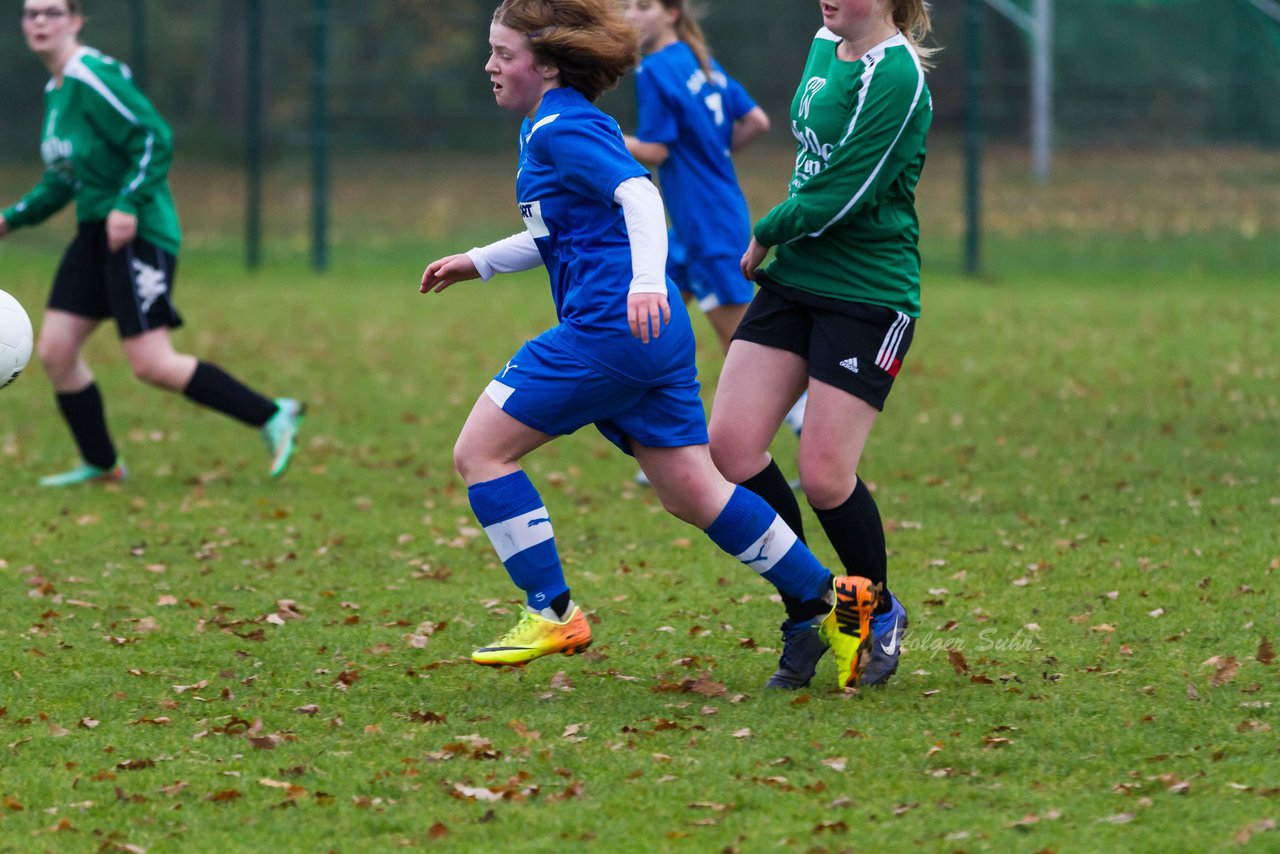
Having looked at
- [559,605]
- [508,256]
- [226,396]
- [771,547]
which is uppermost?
[508,256]

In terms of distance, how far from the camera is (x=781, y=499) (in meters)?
4.84

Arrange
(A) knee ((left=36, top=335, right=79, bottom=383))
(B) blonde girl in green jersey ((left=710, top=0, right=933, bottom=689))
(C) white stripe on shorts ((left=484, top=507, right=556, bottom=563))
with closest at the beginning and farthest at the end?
(B) blonde girl in green jersey ((left=710, top=0, right=933, bottom=689)), (C) white stripe on shorts ((left=484, top=507, right=556, bottom=563)), (A) knee ((left=36, top=335, right=79, bottom=383))

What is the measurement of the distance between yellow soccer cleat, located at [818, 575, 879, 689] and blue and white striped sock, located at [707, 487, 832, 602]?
98mm

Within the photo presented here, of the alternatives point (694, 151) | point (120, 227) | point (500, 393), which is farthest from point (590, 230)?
point (120, 227)

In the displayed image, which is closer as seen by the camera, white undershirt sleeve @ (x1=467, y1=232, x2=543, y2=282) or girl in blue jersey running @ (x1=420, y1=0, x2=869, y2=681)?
girl in blue jersey running @ (x1=420, y1=0, x2=869, y2=681)

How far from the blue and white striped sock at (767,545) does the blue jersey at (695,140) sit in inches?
115

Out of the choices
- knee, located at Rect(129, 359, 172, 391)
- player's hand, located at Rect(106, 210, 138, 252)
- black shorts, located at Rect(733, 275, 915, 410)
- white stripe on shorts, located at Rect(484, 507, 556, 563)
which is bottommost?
knee, located at Rect(129, 359, 172, 391)

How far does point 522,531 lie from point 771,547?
67 cm

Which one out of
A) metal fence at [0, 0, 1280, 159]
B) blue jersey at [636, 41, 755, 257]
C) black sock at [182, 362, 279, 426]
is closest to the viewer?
blue jersey at [636, 41, 755, 257]

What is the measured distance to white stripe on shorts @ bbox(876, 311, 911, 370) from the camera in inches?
178

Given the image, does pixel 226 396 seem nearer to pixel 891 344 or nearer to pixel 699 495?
pixel 699 495

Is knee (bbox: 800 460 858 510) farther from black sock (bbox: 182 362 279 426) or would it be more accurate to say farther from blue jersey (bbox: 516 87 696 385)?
black sock (bbox: 182 362 279 426)

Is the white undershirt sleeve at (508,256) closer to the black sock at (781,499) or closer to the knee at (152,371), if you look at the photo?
the black sock at (781,499)

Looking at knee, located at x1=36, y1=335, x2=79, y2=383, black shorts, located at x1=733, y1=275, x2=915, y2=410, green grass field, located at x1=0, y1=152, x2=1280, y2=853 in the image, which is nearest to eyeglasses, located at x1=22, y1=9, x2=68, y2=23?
knee, located at x1=36, y1=335, x2=79, y2=383
